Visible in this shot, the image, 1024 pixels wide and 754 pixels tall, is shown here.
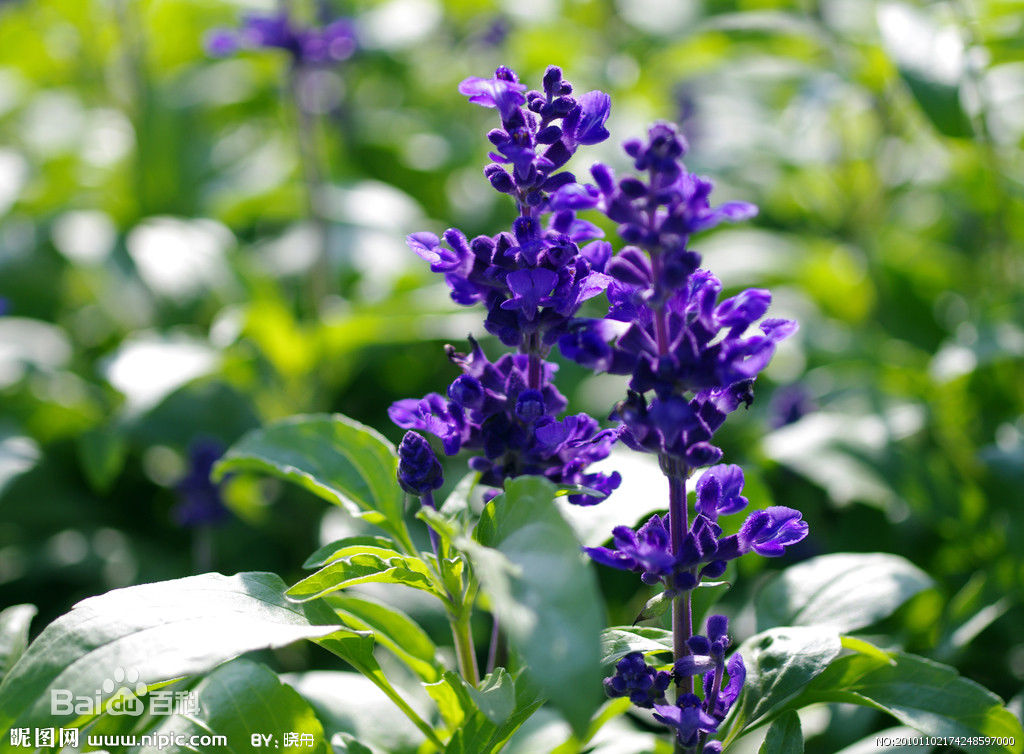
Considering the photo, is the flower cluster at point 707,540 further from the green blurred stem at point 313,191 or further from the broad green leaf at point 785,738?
the green blurred stem at point 313,191

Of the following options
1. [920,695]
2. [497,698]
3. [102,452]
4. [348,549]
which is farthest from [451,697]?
[102,452]

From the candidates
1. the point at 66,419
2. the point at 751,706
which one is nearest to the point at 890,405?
the point at 751,706

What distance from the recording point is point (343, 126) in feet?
16.4

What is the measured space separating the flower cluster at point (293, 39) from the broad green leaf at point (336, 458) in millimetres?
2050

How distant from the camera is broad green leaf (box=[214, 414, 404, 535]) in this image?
191 centimetres

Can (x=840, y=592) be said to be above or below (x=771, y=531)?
below

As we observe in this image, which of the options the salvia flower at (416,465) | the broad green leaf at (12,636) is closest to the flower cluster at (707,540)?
the salvia flower at (416,465)

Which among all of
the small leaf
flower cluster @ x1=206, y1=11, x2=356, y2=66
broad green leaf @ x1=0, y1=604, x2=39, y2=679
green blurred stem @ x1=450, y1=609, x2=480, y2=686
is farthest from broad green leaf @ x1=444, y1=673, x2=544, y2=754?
flower cluster @ x1=206, y1=11, x2=356, y2=66

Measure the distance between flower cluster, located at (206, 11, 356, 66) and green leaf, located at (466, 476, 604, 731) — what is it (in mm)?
2799

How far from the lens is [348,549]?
1537 mm

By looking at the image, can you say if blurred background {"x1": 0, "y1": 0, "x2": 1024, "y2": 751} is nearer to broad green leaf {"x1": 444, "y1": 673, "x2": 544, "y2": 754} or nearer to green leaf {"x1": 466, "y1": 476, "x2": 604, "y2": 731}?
broad green leaf {"x1": 444, "y1": 673, "x2": 544, "y2": 754}

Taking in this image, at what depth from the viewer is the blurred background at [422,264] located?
9.47ft

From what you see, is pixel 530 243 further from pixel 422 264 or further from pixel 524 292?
pixel 422 264

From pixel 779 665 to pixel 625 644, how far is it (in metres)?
0.31
